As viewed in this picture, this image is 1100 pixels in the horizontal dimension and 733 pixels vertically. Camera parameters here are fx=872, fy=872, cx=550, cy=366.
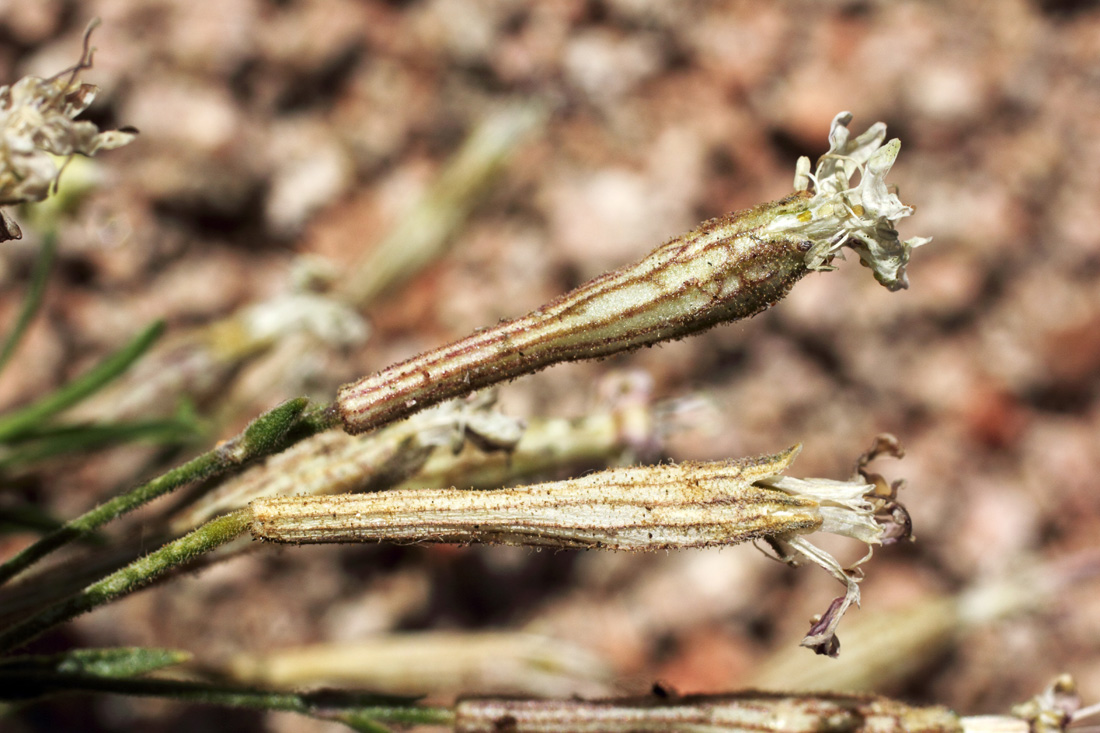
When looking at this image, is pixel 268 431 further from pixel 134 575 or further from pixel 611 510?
pixel 611 510

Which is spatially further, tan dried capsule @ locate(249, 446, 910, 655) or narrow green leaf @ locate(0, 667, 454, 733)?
narrow green leaf @ locate(0, 667, 454, 733)

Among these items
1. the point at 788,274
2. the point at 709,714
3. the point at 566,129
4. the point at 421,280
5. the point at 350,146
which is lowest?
the point at 709,714

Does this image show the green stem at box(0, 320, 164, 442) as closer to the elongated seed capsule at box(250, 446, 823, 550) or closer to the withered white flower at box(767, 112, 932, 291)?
the elongated seed capsule at box(250, 446, 823, 550)

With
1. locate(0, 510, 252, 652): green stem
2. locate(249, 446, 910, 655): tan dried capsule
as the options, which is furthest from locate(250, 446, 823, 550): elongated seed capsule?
locate(0, 510, 252, 652): green stem

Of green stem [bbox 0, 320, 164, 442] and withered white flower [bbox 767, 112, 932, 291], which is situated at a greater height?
withered white flower [bbox 767, 112, 932, 291]

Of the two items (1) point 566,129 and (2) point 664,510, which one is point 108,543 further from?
(1) point 566,129

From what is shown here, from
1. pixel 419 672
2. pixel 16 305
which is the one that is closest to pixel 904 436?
pixel 419 672

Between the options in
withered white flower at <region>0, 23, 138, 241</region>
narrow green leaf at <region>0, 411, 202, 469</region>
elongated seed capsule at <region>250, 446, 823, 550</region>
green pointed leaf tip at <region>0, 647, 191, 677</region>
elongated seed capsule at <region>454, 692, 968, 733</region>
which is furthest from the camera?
narrow green leaf at <region>0, 411, 202, 469</region>
